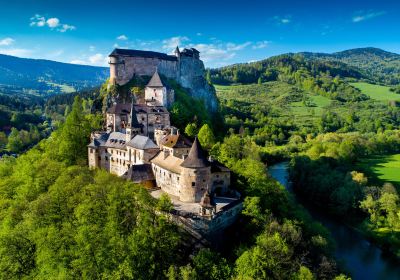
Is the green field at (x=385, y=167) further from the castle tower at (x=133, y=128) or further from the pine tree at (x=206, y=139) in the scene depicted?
the castle tower at (x=133, y=128)

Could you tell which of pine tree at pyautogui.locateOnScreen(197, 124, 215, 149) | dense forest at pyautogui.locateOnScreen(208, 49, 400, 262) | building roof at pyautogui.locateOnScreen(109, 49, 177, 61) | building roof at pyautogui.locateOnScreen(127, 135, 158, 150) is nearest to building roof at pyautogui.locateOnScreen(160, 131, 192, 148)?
building roof at pyautogui.locateOnScreen(127, 135, 158, 150)

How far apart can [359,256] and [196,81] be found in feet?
212

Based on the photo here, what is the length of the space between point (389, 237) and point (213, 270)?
118 ft

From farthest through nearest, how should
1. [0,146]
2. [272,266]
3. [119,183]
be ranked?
[0,146] → [119,183] → [272,266]

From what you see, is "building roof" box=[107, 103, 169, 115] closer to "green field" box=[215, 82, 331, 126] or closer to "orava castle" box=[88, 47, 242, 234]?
"orava castle" box=[88, 47, 242, 234]

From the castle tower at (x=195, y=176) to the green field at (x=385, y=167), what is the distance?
5195cm

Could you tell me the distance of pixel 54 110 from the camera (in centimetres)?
18162

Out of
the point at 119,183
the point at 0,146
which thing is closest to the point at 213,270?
the point at 119,183

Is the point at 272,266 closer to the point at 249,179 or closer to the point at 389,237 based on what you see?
the point at 249,179

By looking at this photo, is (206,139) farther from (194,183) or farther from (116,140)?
(194,183)

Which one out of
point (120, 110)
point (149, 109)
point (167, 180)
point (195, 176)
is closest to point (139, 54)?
point (149, 109)

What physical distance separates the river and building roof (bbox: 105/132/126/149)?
111 feet

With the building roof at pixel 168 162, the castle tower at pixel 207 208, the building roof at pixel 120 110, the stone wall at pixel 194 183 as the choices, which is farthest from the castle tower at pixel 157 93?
the castle tower at pixel 207 208

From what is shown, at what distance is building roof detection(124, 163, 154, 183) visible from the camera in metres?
48.5
